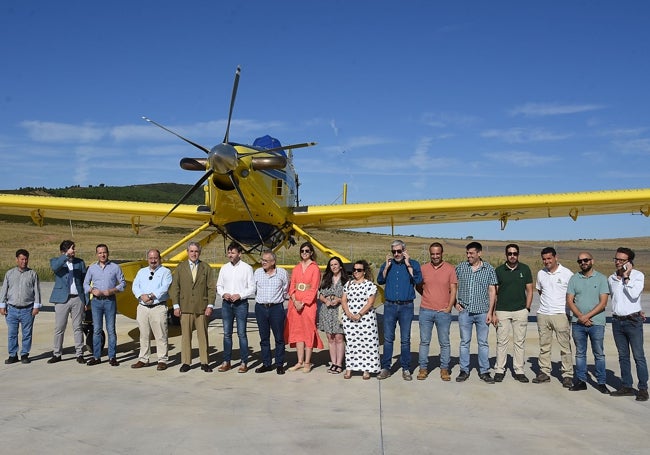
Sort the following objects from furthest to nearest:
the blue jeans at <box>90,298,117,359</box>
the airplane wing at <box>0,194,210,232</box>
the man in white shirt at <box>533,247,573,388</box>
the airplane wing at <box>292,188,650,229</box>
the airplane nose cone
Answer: the airplane wing at <box>0,194,210,232</box> < the airplane wing at <box>292,188,650,229</box> < the airplane nose cone < the blue jeans at <box>90,298,117,359</box> < the man in white shirt at <box>533,247,573,388</box>

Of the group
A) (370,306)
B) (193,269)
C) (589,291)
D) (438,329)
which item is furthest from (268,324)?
(589,291)

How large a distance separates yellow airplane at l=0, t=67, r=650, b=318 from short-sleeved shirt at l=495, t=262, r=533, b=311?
354cm

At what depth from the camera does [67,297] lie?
284 inches

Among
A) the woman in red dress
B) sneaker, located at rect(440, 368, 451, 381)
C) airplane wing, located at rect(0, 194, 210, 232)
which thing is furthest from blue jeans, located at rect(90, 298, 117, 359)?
airplane wing, located at rect(0, 194, 210, 232)

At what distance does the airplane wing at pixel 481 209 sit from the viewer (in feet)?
35.2

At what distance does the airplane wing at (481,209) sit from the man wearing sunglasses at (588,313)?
5159mm

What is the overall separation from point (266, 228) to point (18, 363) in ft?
17.2

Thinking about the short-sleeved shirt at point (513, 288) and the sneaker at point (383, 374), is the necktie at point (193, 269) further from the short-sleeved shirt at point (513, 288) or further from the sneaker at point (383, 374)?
the short-sleeved shirt at point (513, 288)

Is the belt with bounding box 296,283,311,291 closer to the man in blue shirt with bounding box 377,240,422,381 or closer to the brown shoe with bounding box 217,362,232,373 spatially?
the man in blue shirt with bounding box 377,240,422,381

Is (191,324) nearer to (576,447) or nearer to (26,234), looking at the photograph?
(576,447)

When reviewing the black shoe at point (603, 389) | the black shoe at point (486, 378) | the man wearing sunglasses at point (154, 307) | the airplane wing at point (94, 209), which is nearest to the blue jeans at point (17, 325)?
the man wearing sunglasses at point (154, 307)

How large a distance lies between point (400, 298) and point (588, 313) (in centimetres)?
202

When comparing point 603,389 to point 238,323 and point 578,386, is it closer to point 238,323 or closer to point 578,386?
point 578,386

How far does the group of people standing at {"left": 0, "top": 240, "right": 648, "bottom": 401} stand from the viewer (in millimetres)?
5953
